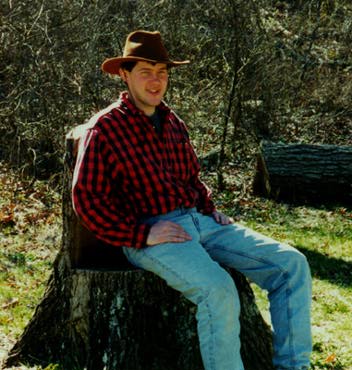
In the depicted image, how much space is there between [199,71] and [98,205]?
7.81 meters

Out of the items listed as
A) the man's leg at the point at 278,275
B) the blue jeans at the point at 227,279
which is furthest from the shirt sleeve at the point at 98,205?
the man's leg at the point at 278,275

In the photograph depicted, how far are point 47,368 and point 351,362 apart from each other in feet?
6.72

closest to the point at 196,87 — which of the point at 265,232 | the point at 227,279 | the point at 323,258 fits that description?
the point at 265,232

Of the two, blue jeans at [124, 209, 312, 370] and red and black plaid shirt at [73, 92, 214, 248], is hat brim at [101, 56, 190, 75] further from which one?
blue jeans at [124, 209, 312, 370]

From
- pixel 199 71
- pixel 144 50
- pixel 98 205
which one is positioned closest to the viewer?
pixel 98 205

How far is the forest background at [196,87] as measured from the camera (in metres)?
8.71

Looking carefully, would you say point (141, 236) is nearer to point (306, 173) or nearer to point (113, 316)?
point (113, 316)

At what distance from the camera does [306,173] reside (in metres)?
9.61

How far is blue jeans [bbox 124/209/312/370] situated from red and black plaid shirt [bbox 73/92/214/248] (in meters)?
0.11

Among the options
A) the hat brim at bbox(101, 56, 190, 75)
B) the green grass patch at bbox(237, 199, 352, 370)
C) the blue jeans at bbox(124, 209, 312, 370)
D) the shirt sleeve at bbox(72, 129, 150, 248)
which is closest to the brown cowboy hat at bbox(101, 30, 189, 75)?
the hat brim at bbox(101, 56, 190, 75)

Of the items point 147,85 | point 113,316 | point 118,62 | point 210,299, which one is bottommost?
point 113,316

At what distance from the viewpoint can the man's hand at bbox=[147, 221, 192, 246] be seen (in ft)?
11.8

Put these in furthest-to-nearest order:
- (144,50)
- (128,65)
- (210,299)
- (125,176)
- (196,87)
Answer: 1. (196,87)
2. (128,65)
3. (144,50)
4. (125,176)
5. (210,299)

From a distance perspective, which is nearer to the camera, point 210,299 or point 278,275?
point 210,299
